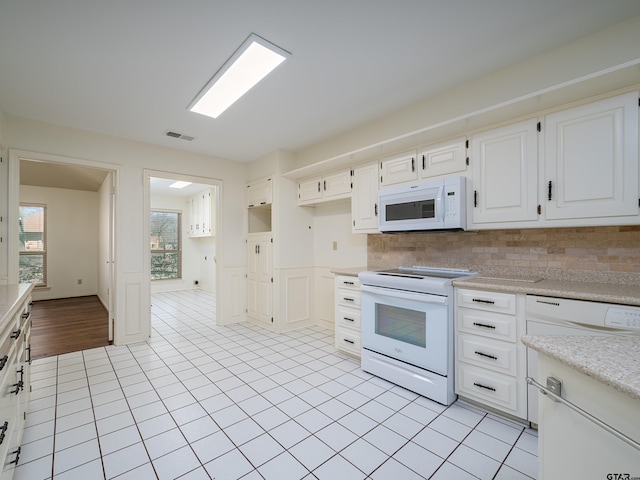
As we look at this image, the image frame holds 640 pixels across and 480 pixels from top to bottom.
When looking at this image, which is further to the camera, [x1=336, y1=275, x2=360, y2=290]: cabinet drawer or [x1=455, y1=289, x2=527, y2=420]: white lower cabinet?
[x1=336, y1=275, x2=360, y2=290]: cabinet drawer

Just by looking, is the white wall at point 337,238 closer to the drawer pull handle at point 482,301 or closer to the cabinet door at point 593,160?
the drawer pull handle at point 482,301

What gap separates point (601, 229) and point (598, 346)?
1.58m

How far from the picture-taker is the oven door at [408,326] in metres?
2.17

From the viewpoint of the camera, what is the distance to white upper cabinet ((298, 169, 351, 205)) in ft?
11.1

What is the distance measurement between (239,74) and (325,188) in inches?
66.2

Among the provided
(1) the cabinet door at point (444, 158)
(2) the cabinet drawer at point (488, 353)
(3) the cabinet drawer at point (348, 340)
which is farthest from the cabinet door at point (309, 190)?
(2) the cabinet drawer at point (488, 353)

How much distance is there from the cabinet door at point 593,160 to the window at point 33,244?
8.79 metres

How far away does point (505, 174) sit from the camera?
2.18 m

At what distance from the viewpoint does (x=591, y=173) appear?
6.01 ft

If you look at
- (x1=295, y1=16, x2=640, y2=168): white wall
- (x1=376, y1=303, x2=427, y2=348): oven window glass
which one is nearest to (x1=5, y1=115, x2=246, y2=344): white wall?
(x1=295, y1=16, x2=640, y2=168): white wall

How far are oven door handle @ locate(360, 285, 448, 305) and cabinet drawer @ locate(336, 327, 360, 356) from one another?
0.57 meters

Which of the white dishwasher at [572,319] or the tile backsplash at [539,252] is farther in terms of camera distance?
the tile backsplash at [539,252]

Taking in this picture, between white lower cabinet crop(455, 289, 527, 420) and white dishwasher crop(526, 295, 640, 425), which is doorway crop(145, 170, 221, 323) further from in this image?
white dishwasher crop(526, 295, 640, 425)

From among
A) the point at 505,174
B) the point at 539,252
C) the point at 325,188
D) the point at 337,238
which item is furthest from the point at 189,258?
the point at 539,252
